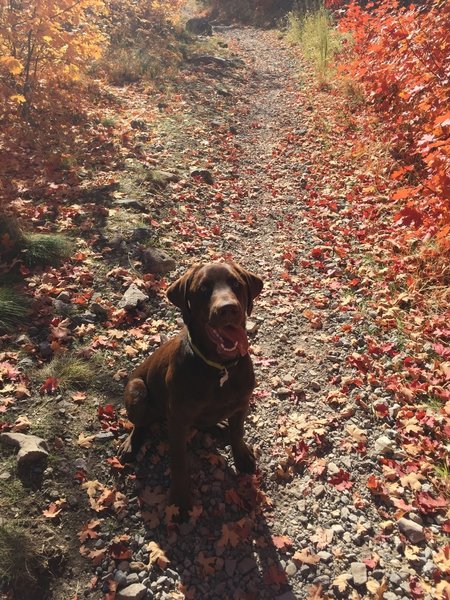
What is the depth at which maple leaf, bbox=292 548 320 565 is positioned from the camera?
327 centimetres

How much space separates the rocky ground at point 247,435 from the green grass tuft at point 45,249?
272mm

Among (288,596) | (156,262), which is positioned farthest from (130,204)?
(288,596)

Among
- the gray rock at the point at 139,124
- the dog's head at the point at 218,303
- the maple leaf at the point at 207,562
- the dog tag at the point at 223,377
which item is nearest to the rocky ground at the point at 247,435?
the maple leaf at the point at 207,562

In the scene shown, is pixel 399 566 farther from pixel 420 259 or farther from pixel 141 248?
pixel 141 248

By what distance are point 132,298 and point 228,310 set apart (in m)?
3.16

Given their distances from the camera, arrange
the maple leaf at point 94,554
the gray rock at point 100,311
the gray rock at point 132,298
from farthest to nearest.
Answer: the gray rock at point 132,298 < the gray rock at point 100,311 < the maple leaf at point 94,554

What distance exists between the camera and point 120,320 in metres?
5.44

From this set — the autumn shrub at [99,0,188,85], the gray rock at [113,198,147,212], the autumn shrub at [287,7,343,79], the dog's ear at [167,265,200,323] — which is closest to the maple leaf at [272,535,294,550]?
the dog's ear at [167,265,200,323]

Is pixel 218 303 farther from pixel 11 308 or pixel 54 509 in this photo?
pixel 11 308

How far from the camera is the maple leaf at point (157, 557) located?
3266 mm

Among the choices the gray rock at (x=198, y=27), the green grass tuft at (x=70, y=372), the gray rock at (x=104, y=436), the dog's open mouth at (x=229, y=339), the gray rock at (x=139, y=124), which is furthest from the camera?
the gray rock at (x=198, y=27)

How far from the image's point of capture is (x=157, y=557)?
10.8ft

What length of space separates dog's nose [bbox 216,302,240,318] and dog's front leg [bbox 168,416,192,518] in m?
1.07

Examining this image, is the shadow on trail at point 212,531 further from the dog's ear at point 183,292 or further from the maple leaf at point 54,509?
the dog's ear at point 183,292
